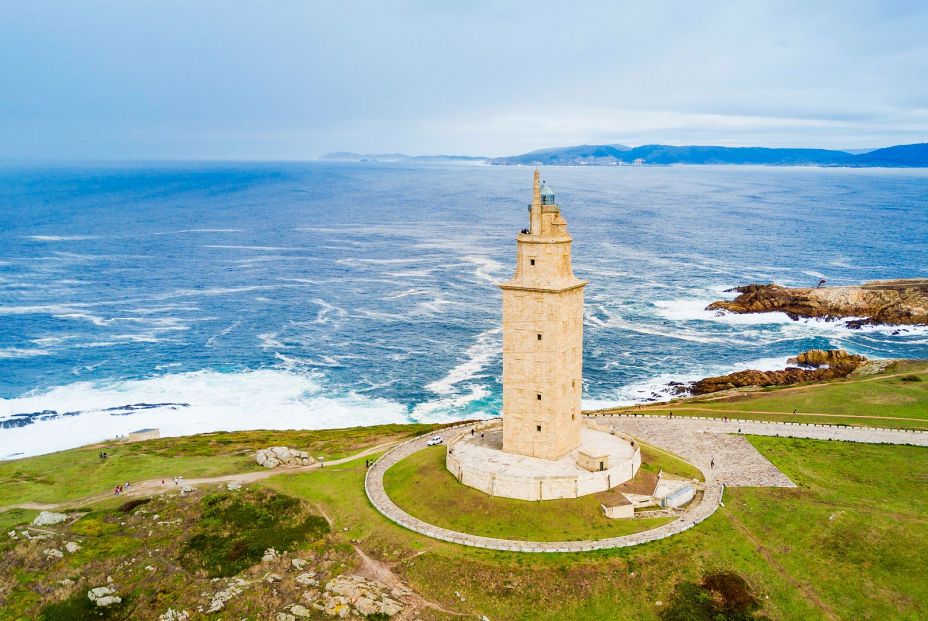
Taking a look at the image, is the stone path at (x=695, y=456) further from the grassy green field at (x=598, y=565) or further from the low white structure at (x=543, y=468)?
the low white structure at (x=543, y=468)

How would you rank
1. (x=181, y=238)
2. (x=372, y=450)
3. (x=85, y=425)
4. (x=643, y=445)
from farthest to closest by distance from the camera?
(x=181, y=238)
(x=85, y=425)
(x=372, y=450)
(x=643, y=445)

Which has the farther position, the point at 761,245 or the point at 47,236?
the point at 47,236

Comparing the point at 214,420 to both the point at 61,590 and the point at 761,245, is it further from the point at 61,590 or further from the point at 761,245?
the point at 761,245

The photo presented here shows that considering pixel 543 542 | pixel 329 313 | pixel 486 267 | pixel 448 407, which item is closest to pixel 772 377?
pixel 448 407

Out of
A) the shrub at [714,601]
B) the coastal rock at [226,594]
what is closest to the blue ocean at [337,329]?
the coastal rock at [226,594]

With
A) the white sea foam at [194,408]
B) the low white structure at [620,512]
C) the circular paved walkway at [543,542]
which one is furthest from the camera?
the white sea foam at [194,408]

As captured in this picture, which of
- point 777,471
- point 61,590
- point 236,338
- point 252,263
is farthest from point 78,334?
point 777,471

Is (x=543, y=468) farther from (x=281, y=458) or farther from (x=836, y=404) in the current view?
(x=836, y=404)
